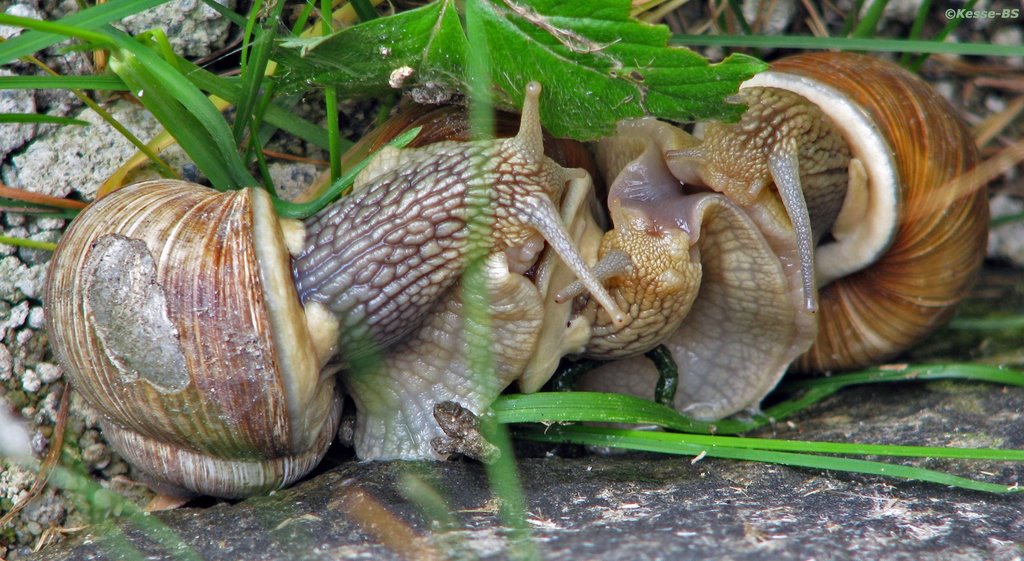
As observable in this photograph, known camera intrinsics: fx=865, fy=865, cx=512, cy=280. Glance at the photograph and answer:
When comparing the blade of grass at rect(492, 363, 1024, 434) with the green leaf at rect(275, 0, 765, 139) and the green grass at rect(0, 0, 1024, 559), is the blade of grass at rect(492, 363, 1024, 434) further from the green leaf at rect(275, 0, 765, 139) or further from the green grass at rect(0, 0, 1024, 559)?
the green leaf at rect(275, 0, 765, 139)

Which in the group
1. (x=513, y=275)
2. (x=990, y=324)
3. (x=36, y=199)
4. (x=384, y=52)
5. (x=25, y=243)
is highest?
(x=384, y=52)

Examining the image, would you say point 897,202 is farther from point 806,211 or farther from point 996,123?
point 996,123

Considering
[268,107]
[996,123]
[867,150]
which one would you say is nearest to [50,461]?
[268,107]

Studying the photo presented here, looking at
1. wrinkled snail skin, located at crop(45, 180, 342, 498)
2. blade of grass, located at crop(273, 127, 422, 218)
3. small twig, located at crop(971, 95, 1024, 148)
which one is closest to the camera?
wrinkled snail skin, located at crop(45, 180, 342, 498)

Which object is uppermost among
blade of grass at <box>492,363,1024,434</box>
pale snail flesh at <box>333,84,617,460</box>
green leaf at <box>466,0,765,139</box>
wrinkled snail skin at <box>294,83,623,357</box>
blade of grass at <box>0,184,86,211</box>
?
green leaf at <box>466,0,765,139</box>

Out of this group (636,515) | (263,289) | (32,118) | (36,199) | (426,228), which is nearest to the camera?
(636,515)

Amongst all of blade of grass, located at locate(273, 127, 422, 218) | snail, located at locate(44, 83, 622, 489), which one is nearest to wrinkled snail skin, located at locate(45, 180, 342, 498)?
snail, located at locate(44, 83, 622, 489)
